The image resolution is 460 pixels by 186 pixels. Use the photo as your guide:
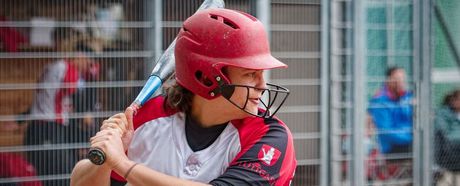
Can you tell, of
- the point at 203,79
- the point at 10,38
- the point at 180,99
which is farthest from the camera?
the point at 10,38

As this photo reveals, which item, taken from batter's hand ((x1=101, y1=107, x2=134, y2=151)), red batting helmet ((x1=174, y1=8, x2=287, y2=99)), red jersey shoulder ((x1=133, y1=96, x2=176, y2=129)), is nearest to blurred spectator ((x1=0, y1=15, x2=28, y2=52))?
red jersey shoulder ((x1=133, y1=96, x2=176, y2=129))

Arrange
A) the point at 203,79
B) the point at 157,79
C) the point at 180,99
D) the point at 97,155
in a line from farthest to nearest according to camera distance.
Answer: the point at 157,79
the point at 180,99
the point at 203,79
the point at 97,155

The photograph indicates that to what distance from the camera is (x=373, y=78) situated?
272 inches

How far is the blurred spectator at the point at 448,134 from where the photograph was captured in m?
7.05

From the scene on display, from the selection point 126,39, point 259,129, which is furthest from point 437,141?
point 259,129

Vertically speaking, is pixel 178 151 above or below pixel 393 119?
above

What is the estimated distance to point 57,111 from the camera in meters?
6.25

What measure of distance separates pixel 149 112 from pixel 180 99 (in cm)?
14

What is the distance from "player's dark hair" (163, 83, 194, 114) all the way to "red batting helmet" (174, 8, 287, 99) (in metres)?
0.10

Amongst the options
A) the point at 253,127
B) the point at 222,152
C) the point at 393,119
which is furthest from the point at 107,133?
the point at 393,119

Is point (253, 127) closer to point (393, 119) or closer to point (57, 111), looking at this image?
point (57, 111)

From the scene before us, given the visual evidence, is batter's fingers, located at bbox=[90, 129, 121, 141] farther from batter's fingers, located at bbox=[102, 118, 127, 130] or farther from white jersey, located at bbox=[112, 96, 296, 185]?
white jersey, located at bbox=[112, 96, 296, 185]

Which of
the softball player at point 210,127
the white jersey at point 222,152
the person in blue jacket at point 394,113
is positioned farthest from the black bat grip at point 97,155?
the person in blue jacket at point 394,113

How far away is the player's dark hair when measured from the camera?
315 cm
